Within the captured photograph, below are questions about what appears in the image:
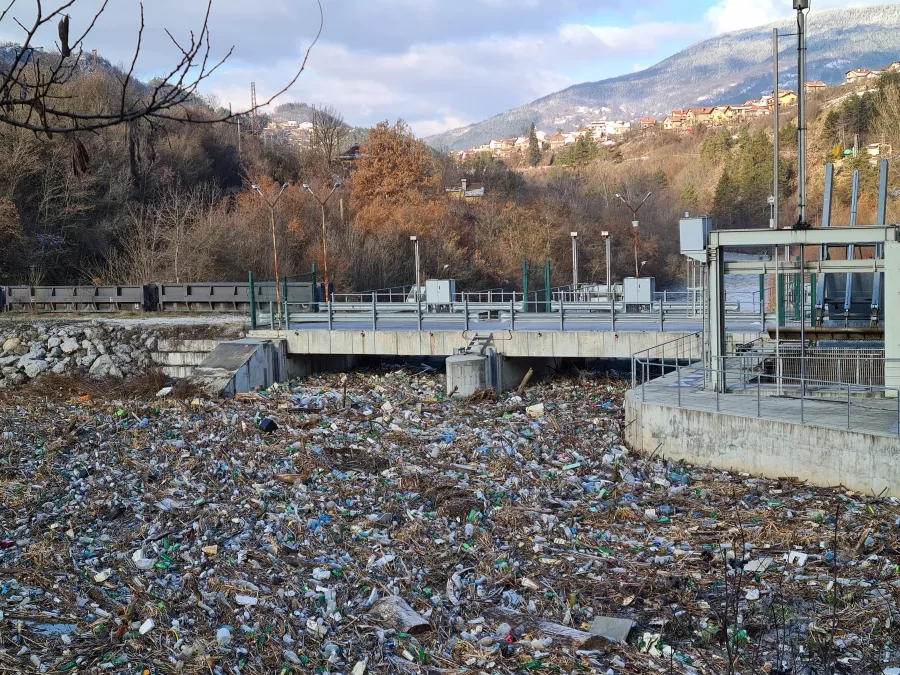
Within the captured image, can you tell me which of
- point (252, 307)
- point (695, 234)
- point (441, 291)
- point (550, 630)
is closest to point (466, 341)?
point (252, 307)

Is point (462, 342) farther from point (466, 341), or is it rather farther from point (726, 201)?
point (726, 201)

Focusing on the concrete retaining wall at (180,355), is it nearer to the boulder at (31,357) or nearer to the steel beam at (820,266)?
the boulder at (31,357)

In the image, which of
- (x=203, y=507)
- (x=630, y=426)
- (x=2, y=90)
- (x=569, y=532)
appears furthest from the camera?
(x=630, y=426)

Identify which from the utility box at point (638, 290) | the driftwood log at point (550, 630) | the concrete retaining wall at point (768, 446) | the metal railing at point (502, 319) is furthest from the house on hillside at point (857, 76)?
the driftwood log at point (550, 630)

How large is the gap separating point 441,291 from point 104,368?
33.7 ft

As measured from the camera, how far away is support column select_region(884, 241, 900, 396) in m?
13.8

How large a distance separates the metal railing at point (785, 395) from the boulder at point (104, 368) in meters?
14.5

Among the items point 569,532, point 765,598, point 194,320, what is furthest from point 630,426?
point 194,320

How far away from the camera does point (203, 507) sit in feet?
40.8

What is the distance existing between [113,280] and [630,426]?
31351 mm

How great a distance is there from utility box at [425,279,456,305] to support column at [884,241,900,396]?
1579 cm

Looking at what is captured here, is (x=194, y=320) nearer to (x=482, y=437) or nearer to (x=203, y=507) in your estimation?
(x=482, y=437)

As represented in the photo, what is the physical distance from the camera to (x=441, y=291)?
28.9 meters

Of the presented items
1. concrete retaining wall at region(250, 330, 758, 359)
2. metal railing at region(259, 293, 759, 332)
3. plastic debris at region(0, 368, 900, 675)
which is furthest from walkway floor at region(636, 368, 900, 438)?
metal railing at region(259, 293, 759, 332)
